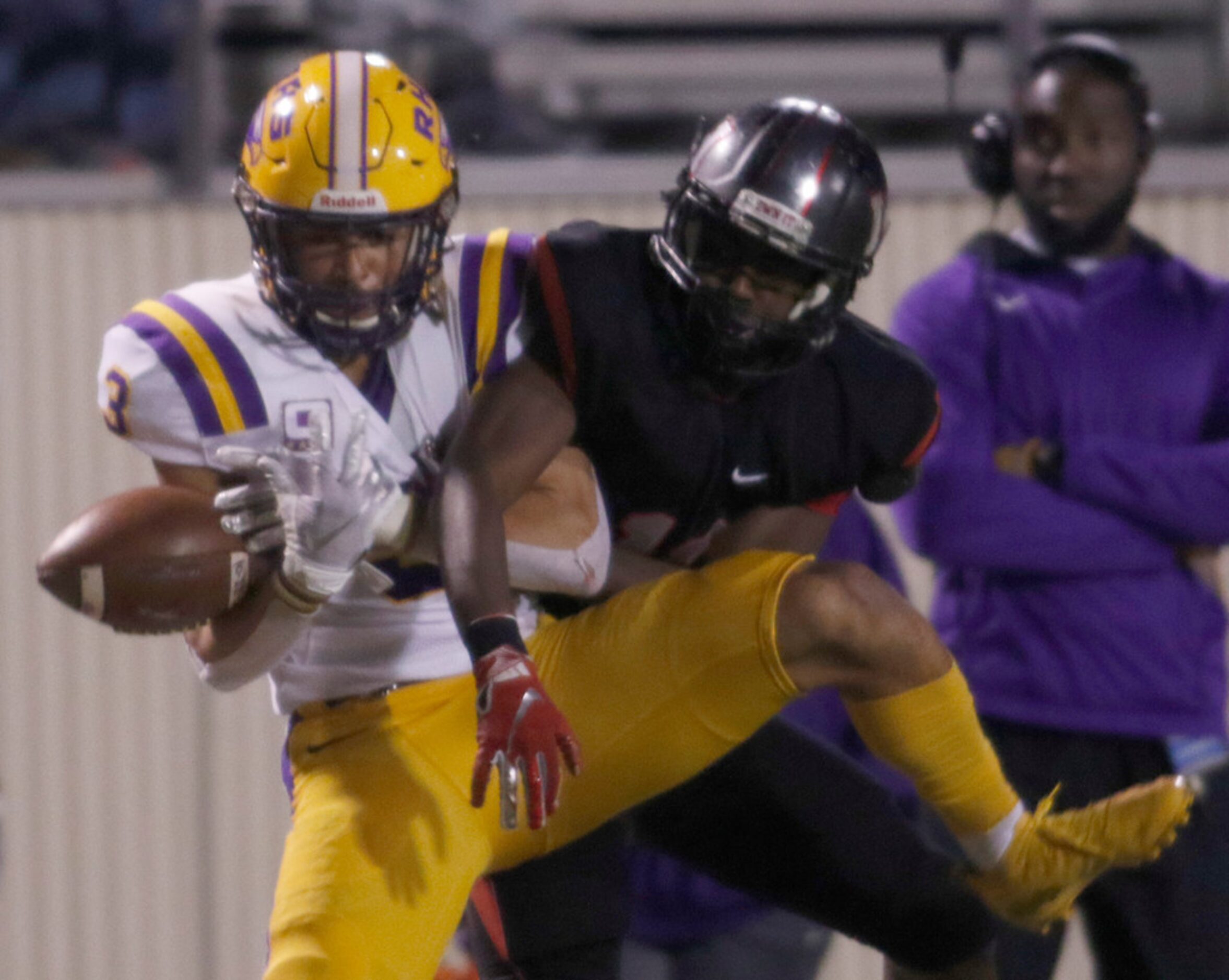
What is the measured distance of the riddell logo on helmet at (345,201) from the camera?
5.66ft

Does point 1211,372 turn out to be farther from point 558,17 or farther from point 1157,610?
point 558,17

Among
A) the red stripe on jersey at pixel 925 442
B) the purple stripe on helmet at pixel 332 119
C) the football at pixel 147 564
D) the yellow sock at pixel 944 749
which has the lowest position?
the yellow sock at pixel 944 749

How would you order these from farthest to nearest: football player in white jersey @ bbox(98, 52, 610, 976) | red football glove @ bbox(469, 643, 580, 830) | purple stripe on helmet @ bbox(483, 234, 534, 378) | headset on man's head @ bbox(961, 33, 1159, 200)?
headset on man's head @ bbox(961, 33, 1159, 200), purple stripe on helmet @ bbox(483, 234, 534, 378), football player in white jersey @ bbox(98, 52, 610, 976), red football glove @ bbox(469, 643, 580, 830)

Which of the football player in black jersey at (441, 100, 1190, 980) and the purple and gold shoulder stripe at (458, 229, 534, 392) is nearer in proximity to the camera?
the football player in black jersey at (441, 100, 1190, 980)

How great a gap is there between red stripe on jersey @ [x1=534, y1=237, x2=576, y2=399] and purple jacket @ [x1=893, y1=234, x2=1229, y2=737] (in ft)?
2.18

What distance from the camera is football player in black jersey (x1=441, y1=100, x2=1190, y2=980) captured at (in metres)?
1.65

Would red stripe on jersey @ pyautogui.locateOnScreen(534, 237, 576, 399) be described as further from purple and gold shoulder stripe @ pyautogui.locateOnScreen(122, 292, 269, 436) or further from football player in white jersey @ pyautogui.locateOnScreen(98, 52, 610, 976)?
purple and gold shoulder stripe @ pyautogui.locateOnScreen(122, 292, 269, 436)

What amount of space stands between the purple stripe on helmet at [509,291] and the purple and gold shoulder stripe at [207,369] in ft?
0.81

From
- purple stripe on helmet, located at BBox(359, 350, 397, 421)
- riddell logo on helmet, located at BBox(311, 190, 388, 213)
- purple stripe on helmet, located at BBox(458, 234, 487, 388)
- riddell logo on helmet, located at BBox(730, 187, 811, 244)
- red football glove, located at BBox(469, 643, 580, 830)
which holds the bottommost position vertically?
red football glove, located at BBox(469, 643, 580, 830)

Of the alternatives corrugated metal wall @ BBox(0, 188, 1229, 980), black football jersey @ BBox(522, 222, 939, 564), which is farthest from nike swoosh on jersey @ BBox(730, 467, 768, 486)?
corrugated metal wall @ BBox(0, 188, 1229, 980)

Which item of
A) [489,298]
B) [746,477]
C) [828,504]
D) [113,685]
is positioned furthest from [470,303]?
[113,685]

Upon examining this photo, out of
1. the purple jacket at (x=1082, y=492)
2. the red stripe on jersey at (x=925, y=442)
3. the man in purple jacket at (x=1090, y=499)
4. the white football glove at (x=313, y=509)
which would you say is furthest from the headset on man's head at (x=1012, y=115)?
the white football glove at (x=313, y=509)

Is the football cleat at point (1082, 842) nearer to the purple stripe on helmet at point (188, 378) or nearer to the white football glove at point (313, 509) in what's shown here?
the white football glove at point (313, 509)

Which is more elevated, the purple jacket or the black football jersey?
the black football jersey
